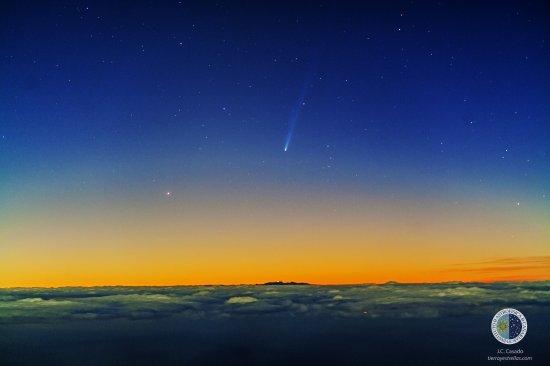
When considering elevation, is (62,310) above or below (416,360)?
above

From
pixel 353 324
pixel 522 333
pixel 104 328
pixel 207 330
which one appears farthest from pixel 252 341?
pixel 522 333

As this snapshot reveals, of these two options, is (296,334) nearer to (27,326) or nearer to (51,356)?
(51,356)

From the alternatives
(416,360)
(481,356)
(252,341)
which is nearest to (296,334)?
(252,341)

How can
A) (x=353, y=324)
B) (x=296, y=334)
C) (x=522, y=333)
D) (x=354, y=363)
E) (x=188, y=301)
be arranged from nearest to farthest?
(x=522, y=333)
(x=354, y=363)
(x=296, y=334)
(x=353, y=324)
(x=188, y=301)

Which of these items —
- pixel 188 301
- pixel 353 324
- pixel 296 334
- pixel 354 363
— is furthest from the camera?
pixel 188 301

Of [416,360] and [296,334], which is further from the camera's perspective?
[296,334]

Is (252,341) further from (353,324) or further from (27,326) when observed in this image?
(27,326)
